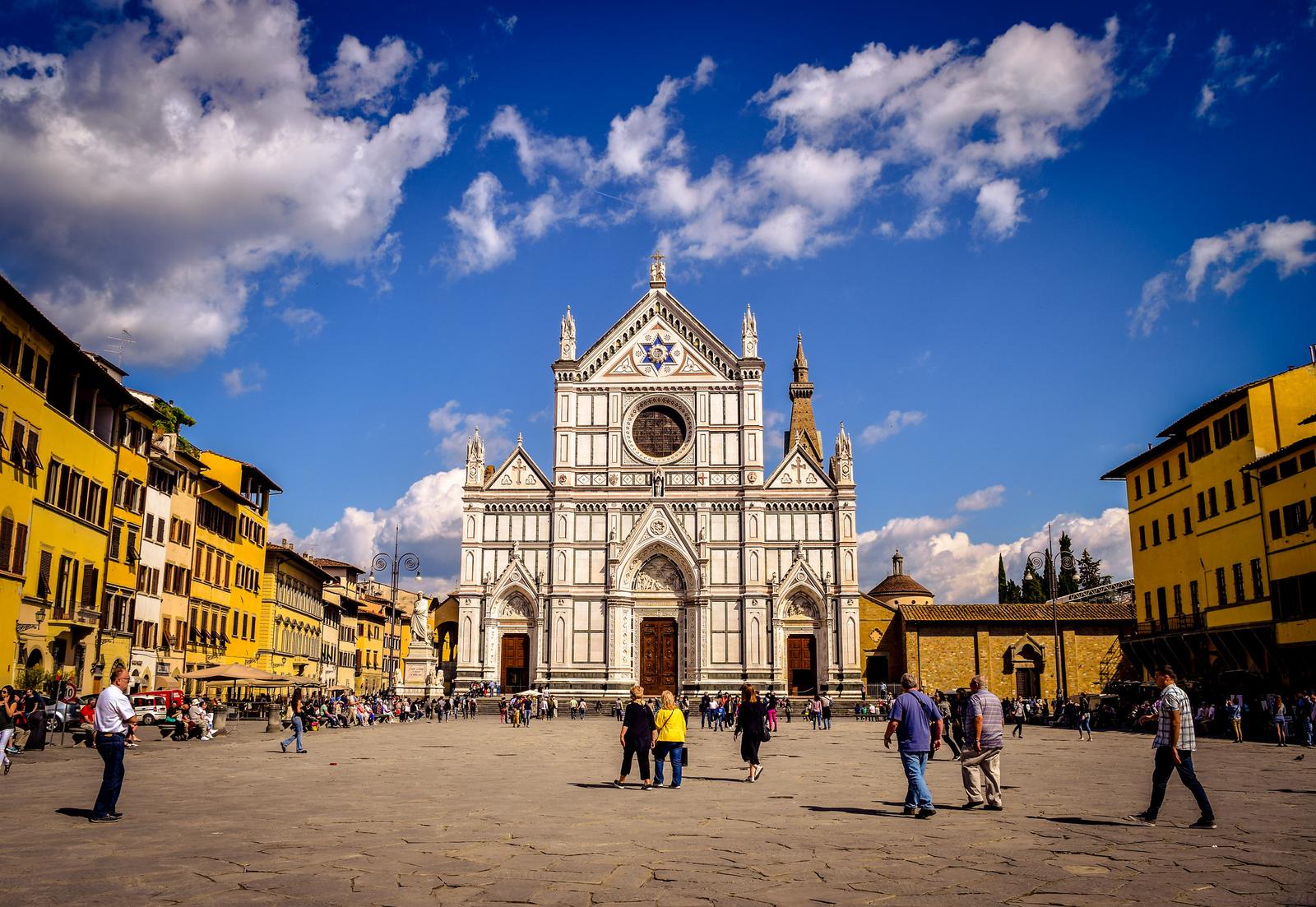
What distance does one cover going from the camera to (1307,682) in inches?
1325

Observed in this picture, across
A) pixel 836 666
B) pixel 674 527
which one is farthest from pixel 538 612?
pixel 836 666

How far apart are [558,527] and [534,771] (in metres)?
37.1

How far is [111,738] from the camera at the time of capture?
11.7 metres

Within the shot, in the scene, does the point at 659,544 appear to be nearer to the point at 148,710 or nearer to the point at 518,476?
the point at 518,476

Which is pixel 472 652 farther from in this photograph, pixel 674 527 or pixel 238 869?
pixel 238 869

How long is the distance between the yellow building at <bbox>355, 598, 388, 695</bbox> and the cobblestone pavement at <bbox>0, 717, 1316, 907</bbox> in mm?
63671

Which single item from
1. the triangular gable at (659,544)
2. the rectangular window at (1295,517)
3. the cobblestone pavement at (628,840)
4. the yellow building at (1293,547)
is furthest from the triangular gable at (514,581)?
the cobblestone pavement at (628,840)

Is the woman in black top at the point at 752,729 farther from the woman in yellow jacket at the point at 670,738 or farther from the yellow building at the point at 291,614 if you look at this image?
the yellow building at the point at 291,614

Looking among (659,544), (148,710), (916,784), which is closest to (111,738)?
(916,784)

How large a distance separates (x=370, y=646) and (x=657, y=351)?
41330mm

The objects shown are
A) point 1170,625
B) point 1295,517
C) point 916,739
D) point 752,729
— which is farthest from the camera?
point 1170,625

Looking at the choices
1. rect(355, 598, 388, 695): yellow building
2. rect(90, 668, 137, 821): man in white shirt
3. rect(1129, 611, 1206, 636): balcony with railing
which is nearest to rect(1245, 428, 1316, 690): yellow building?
rect(1129, 611, 1206, 636): balcony with railing

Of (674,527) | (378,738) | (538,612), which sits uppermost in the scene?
(674,527)

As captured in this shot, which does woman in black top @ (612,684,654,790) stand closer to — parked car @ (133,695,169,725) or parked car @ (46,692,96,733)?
parked car @ (46,692,96,733)
